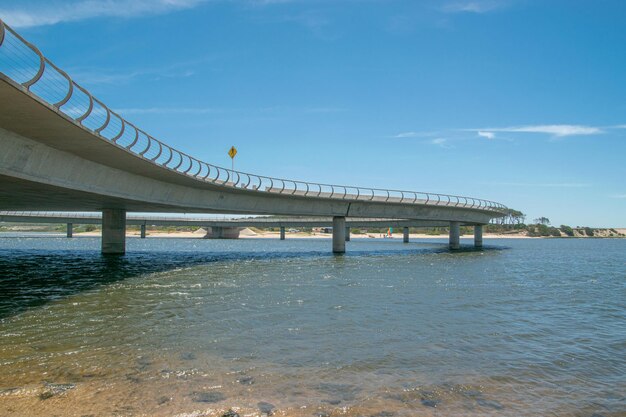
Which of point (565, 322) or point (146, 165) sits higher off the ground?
point (146, 165)

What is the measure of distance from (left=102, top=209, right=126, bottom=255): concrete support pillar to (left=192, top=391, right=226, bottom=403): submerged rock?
4698 cm

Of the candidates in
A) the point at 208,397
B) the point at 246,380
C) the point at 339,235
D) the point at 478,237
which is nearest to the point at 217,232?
the point at 478,237

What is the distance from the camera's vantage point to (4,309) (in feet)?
63.8

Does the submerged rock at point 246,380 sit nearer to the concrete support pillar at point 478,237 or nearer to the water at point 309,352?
the water at point 309,352

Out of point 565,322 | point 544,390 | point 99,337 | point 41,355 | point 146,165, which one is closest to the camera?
point 544,390

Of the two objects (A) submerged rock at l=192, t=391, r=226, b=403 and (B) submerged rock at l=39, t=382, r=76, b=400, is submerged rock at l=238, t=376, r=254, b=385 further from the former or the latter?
(B) submerged rock at l=39, t=382, r=76, b=400

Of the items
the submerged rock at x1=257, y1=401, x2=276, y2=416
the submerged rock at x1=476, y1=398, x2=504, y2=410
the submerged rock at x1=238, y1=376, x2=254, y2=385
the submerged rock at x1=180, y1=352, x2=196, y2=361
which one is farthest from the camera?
the submerged rock at x1=180, y1=352, x2=196, y2=361

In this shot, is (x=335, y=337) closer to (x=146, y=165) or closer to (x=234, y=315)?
(x=234, y=315)

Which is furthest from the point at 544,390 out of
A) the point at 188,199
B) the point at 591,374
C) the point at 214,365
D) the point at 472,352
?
the point at 188,199

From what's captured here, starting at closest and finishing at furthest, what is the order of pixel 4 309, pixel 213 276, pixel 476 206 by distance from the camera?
pixel 4 309 < pixel 213 276 < pixel 476 206

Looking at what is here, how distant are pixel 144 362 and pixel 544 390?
30.8 feet

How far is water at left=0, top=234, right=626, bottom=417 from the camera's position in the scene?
9.12 m

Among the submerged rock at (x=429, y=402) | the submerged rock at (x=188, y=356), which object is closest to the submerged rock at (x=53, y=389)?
the submerged rock at (x=188, y=356)

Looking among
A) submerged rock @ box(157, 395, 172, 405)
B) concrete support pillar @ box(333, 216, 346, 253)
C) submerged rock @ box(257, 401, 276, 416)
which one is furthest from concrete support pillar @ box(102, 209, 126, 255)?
submerged rock @ box(257, 401, 276, 416)
